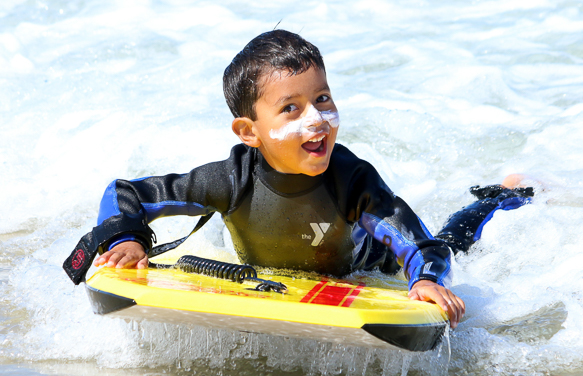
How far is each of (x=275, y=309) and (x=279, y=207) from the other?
29.7 inches

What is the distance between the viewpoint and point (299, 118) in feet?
7.59

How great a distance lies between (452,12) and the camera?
9070 millimetres

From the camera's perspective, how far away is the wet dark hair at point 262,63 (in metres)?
2.32

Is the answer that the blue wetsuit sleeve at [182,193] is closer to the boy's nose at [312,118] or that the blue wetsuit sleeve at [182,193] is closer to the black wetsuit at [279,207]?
the black wetsuit at [279,207]

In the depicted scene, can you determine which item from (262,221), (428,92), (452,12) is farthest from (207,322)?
(452,12)

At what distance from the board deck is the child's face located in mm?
503

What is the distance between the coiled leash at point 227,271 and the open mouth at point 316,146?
0.49 meters

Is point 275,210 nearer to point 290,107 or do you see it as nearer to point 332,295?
point 290,107

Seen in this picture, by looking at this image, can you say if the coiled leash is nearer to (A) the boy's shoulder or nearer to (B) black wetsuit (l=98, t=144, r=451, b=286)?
(B) black wetsuit (l=98, t=144, r=451, b=286)

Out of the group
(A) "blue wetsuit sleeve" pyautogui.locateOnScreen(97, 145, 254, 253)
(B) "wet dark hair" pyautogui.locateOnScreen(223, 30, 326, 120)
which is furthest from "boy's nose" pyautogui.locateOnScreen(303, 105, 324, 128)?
(A) "blue wetsuit sleeve" pyautogui.locateOnScreen(97, 145, 254, 253)

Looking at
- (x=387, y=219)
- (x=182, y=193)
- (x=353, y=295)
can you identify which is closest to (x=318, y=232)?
(x=387, y=219)

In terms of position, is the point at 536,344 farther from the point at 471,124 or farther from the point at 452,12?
the point at 452,12

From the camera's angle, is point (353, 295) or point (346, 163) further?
point (346, 163)

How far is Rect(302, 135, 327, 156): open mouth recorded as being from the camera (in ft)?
7.72
